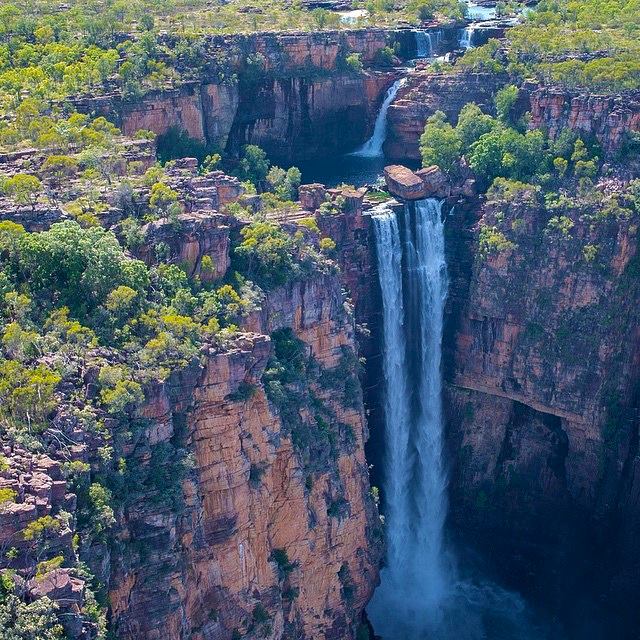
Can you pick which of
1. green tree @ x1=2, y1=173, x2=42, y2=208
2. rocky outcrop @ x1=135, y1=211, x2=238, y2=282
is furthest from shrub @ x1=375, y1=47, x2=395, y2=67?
green tree @ x1=2, y1=173, x2=42, y2=208

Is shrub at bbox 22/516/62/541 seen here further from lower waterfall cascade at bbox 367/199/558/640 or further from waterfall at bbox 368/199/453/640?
waterfall at bbox 368/199/453/640

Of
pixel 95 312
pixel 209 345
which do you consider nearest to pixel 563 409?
pixel 209 345

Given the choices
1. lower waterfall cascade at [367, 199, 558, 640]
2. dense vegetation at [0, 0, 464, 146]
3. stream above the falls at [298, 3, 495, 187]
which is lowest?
lower waterfall cascade at [367, 199, 558, 640]

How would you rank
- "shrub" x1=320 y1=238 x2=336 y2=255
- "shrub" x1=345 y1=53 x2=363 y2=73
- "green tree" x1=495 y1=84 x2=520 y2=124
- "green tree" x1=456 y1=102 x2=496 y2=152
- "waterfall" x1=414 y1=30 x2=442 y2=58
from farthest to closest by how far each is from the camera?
1. "waterfall" x1=414 y1=30 x2=442 y2=58
2. "shrub" x1=345 y1=53 x2=363 y2=73
3. "green tree" x1=495 y1=84 x2=520 y2=124
4. "green tree" x1=456 y1=102 x2=496 y2=152
5. "shrub" x1=320 y1=238 x2=336 y2=255

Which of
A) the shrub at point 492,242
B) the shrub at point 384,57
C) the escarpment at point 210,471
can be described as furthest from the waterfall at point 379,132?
the escarpment at point 210,471

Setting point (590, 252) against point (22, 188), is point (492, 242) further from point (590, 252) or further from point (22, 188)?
point (22, 188)
